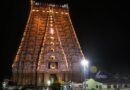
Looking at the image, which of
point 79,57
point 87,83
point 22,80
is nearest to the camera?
point 87,83

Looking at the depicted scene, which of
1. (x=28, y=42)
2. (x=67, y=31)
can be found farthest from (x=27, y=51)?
(x=67, y=31)

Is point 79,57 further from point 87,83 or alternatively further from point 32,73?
point 87,83

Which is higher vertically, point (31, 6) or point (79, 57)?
point (31, 6)

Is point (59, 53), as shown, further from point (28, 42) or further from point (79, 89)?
point (79, 89)

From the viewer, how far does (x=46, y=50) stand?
81.8m

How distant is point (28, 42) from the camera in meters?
81.2

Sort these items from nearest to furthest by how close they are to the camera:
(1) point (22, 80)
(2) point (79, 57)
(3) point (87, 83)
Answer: (3) point (87, 83) < (1) point (22, 80) < (2) point (79, 57)

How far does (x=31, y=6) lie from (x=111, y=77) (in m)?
19.1

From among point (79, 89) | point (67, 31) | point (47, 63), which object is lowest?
point (79, 89)

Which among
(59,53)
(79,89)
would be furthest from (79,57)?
(79,89)

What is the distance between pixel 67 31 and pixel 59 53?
4863 mm

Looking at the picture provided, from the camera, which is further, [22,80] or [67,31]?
[67,31]

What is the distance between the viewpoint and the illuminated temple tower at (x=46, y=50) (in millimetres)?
79812

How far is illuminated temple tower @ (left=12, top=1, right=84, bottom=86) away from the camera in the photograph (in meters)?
79.8
